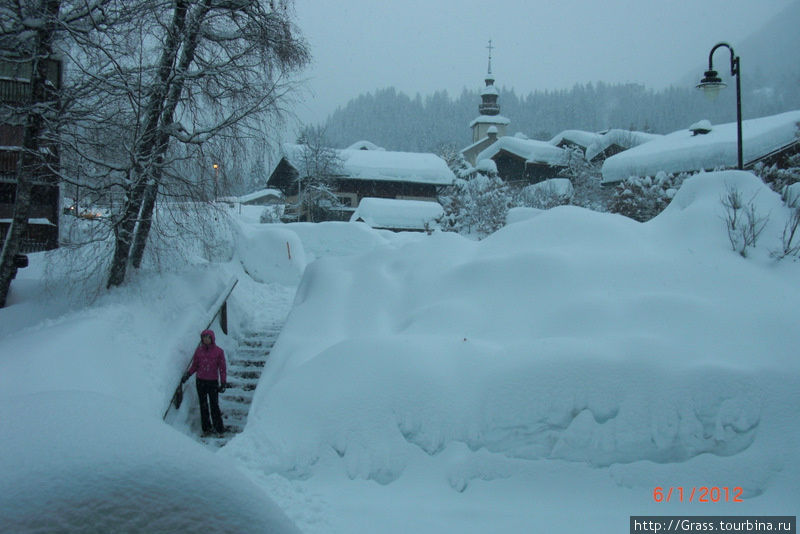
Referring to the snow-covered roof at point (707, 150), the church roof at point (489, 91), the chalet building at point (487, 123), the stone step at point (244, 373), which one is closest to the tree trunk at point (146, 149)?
the stone step at point (244, 373)

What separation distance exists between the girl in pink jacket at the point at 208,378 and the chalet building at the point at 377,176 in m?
28.7

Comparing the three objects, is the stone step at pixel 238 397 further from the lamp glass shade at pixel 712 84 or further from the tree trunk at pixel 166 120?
the lamp glass shade at pixel 712 84

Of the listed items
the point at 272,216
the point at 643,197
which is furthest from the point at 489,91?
the point at 643,197

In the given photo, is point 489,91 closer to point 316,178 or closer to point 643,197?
point 316,178

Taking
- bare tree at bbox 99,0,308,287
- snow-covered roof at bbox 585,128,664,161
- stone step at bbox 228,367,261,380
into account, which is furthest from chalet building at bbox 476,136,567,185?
stone step at bbox 228,367,261,380

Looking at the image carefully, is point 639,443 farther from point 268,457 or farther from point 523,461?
point 268,457

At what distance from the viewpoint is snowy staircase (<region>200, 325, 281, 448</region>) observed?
8.27 metres

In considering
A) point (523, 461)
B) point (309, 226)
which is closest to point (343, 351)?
point (523, 461)

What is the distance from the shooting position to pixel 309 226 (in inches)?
867

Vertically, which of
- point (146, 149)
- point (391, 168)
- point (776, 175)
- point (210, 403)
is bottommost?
point (210, 403)

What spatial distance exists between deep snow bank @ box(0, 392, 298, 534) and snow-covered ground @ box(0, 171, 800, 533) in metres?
1.50

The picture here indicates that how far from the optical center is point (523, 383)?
5898 millimetres
